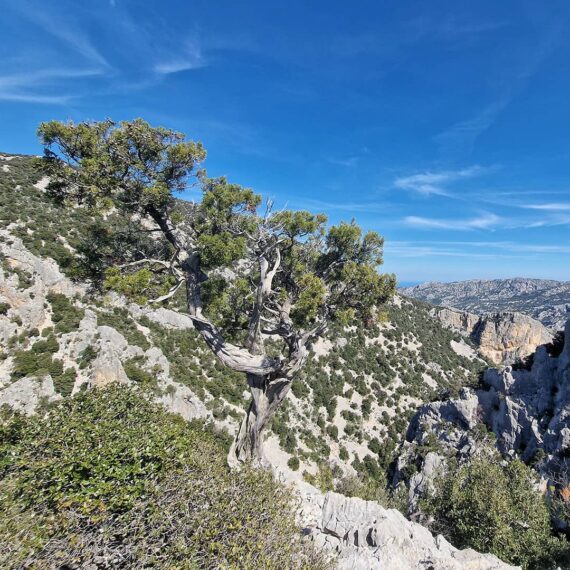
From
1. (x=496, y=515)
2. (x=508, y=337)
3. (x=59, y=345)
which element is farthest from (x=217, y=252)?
(x=508, y=337)

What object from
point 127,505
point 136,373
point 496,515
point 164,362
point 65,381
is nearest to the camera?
point 127,505

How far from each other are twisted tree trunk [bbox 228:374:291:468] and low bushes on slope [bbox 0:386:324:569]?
3343 mm

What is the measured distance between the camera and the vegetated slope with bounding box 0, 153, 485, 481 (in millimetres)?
20953

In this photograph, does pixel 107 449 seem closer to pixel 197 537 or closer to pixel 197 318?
pixel 197 537

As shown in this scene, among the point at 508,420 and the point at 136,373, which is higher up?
the point at 136,373

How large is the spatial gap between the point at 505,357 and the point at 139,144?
8922 cm

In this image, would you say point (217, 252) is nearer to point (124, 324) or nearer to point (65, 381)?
point (65, 381)

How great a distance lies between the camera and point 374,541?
740cm

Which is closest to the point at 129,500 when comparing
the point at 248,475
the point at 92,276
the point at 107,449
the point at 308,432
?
the point at 107,449

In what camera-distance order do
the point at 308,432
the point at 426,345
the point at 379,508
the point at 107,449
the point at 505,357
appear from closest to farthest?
the point at 107,449 < the point at 379,508 < the point at 308,432 < the point at 426,345 < the point at 505,357

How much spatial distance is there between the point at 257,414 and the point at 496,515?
9129 mm

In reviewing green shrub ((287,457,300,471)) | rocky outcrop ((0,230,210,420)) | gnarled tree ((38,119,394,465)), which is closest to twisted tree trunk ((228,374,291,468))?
gnarled tree ((38,119,394,465))

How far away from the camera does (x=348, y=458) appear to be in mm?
32812

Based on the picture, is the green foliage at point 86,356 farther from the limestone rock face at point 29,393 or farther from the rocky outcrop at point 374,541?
the rocky outcrop at point 374,541
